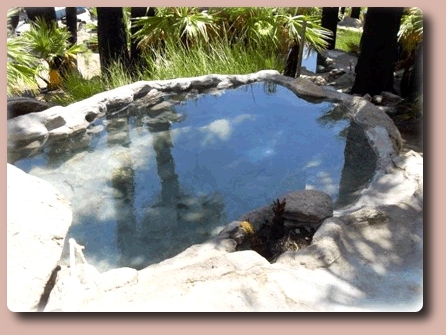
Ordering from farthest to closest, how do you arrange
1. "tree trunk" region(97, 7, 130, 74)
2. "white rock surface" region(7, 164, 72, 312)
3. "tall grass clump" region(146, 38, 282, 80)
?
"tall grass clump" region(146, 38, 282, 80), "tree trunk" region(97, 7, 130, 74), "white rock surface" region(7, 164, 72, 312)

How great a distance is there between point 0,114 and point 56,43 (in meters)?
5.02

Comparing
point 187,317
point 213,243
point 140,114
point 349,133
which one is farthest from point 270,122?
point 187,317

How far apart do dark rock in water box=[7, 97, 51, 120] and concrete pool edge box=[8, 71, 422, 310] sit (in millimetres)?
297

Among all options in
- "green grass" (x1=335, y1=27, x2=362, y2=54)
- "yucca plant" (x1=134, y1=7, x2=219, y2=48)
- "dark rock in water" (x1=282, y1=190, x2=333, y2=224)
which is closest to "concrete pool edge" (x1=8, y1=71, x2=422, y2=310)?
"dark rock in water" (x1=282, y1=190, x2=333, y2=224)

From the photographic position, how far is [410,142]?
16.2ft

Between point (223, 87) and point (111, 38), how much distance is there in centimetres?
175

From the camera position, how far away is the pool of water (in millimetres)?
3822

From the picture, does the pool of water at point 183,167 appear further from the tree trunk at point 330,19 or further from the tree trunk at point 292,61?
the tree trunk at point 330,19

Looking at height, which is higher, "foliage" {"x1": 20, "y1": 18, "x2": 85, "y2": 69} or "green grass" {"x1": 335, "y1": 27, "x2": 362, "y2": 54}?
"foliage" {"x1": 20, "y1": 18, "x2": 85, "y2": 69}

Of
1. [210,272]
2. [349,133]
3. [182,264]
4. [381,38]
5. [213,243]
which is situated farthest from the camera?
[381,38]

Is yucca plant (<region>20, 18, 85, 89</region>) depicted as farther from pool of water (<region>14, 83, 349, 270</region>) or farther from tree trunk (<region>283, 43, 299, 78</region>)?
tree trunk (<region>283, 43, 299, 78</region>)

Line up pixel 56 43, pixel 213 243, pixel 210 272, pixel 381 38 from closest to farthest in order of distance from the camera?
1. pixel 210 272
2. pixel 213 243
3. pixel 381 38
4. pixel 56 43

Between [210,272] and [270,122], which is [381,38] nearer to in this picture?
[270,122]

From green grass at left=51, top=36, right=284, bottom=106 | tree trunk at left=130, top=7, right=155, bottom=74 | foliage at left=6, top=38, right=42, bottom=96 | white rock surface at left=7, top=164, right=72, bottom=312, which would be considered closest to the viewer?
white rock surface at left=7, top=164, right=72, bottom=312
